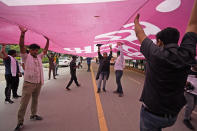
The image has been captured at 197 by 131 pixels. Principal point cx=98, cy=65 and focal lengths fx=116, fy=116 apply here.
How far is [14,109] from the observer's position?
3.74m

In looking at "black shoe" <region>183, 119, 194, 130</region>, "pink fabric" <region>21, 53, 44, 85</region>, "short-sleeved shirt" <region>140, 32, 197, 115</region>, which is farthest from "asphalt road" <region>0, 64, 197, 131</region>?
"short-sleeved shirt" <region>140, 32, 197, 115</region>

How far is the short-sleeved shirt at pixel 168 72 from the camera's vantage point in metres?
0.98

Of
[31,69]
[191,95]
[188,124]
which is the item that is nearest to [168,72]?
[31,69]

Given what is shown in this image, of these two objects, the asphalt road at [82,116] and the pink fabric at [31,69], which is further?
the asphalt road at [82,116]

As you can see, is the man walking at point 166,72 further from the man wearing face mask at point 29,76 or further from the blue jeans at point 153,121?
the man wearing face mask at point 29,76

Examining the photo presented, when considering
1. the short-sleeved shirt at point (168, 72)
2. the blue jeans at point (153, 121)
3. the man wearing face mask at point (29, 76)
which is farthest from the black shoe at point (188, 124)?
the man wearing face mask at point (29, 76)

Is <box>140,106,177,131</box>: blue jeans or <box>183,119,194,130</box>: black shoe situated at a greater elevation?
<box>140,106,177,131</box>: blue jeans

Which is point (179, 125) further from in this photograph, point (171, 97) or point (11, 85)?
point (11, 85)

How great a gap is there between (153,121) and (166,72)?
0.54 m

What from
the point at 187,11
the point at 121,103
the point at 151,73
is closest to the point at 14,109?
the point at 121,103

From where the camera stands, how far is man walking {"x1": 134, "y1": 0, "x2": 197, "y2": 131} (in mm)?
982

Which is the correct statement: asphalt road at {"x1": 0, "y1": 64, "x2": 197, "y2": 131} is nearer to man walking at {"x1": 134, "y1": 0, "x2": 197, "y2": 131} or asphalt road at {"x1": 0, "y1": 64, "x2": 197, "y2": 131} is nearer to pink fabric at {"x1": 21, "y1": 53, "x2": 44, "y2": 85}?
pink fabric at {"x1": 21, "y1": 53, "x2": 44, "y2": 85}

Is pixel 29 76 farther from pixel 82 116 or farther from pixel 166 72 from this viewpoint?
pixel 166 72

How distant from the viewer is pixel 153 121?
1.19 meters
